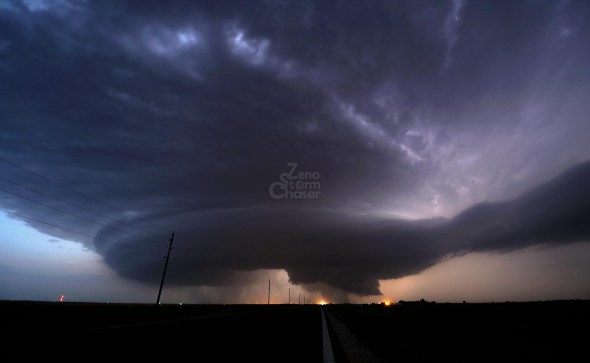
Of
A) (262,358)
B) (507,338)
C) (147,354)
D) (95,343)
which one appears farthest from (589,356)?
(95,343)

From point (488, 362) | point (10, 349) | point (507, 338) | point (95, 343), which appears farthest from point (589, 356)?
point (10, 349)

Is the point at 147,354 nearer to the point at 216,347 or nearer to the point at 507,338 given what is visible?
the point at 216,347

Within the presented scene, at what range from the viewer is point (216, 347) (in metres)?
9.43

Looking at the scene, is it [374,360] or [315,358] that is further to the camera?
[374,360]

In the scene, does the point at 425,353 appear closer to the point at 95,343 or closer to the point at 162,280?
the point at 95,343

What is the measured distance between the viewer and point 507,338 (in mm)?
15133

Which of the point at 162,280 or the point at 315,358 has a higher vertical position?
the point at 162,280

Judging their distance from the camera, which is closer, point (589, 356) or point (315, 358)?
point (315, 358)

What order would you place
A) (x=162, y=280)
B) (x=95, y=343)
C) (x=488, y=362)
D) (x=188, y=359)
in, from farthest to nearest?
(x=162, y=280) < (x=488, y=362) < (x=95, y=343) < (x=188, y=359)

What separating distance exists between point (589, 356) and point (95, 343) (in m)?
15.4

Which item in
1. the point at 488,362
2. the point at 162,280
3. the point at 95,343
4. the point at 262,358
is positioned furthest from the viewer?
the point at 162,280

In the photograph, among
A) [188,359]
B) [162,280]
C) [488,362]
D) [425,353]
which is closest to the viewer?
[188,359]

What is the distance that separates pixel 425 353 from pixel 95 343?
10422mm

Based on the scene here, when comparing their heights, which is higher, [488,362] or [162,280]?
[162,280]
